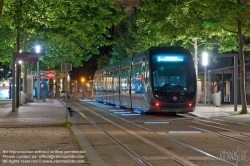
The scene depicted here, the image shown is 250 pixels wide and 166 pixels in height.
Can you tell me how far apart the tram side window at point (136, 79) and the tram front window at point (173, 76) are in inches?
76.5

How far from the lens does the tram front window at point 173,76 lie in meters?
27.8

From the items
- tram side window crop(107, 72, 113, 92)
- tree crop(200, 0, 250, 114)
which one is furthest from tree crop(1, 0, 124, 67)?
tram side window crop(107, 72, 113, 92)

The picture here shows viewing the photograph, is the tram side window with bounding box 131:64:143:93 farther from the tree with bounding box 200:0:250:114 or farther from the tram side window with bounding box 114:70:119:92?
the tram side window with bounding box 114:70:119:92

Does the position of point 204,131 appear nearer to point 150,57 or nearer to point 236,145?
point 236,145

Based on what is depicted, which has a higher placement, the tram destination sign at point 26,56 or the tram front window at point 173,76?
the tram destination sign at point 26,56

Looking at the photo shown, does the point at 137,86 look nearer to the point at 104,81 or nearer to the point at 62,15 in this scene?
the point at 62,15

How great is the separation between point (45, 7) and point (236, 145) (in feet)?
56.7

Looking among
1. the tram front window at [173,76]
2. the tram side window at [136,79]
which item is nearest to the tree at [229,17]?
the tram front window at [173,76]

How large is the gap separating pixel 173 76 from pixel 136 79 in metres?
3.75

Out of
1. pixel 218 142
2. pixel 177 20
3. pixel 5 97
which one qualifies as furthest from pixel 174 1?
pixel 5 97

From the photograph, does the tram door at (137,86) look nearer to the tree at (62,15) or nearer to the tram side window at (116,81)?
the tree at (62,15)

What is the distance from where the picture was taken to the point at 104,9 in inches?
1131

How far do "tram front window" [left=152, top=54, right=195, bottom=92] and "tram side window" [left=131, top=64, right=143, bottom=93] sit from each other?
1.94 metres

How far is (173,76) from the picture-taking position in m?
27.9
